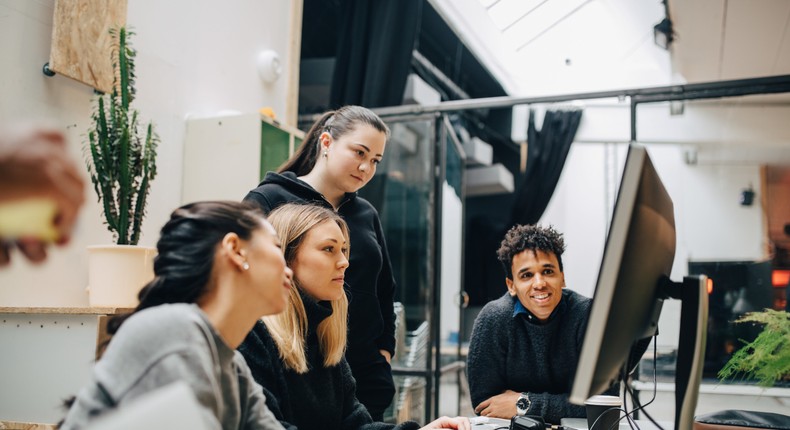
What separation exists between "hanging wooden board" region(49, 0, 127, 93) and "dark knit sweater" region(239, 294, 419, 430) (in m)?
1.57

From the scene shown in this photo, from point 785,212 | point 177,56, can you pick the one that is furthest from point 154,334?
point 785,212

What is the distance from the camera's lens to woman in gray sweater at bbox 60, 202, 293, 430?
0.82 metres

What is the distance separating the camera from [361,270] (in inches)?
87.3

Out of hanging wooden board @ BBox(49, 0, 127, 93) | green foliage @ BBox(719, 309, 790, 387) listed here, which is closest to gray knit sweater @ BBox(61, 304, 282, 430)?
green foliage @ BBox(719, 309, 790, 387)

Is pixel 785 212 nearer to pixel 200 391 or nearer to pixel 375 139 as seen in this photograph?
pixel 375 139

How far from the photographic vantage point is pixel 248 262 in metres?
1.04

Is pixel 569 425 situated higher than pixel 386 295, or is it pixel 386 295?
pixel 386 295

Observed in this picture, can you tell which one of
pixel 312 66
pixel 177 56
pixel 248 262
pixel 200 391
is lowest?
pixel 200 391

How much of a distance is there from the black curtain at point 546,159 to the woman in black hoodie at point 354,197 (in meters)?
3.40

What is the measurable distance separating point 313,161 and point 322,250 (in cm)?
65

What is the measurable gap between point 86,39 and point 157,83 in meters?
0.55

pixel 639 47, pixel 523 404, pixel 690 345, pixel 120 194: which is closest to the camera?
pixel 690 345

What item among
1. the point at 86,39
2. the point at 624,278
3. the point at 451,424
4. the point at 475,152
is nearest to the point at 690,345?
the point at 624,278

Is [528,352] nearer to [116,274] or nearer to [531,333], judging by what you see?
[531,333]
